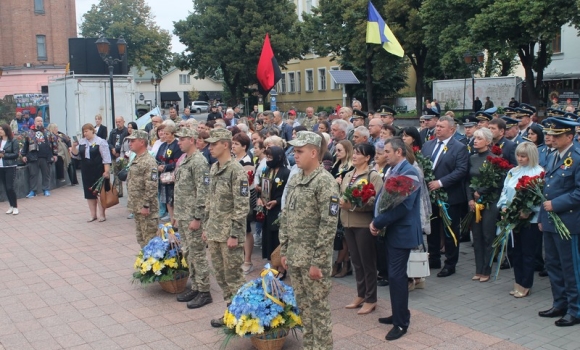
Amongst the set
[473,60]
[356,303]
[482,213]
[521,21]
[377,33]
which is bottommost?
[356,303]

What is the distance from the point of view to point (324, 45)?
152 feet

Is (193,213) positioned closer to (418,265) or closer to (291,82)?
(418,265)

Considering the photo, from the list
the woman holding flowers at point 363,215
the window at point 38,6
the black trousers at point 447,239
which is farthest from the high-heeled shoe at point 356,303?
the window at point 38,6

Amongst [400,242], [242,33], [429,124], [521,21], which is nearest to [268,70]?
[429,124]

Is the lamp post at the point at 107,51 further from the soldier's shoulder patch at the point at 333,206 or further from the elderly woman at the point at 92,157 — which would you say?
the soldier's shoulder patch at the point at 333,206

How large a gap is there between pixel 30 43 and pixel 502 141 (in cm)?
5300

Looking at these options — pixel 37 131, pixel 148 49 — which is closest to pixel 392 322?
pixel 37 131

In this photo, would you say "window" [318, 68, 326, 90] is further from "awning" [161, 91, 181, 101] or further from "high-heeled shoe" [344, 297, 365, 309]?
"high-heeled shoe" [344, 297, 365, 309]

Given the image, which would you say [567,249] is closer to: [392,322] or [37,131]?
[392,322]

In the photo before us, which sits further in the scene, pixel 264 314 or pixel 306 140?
pixel 264 314

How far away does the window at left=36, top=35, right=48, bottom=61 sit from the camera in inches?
2124

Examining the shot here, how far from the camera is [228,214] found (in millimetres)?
6438

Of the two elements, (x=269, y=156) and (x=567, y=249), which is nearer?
(x=567, y=249)

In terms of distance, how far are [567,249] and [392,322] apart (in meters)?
1.94
